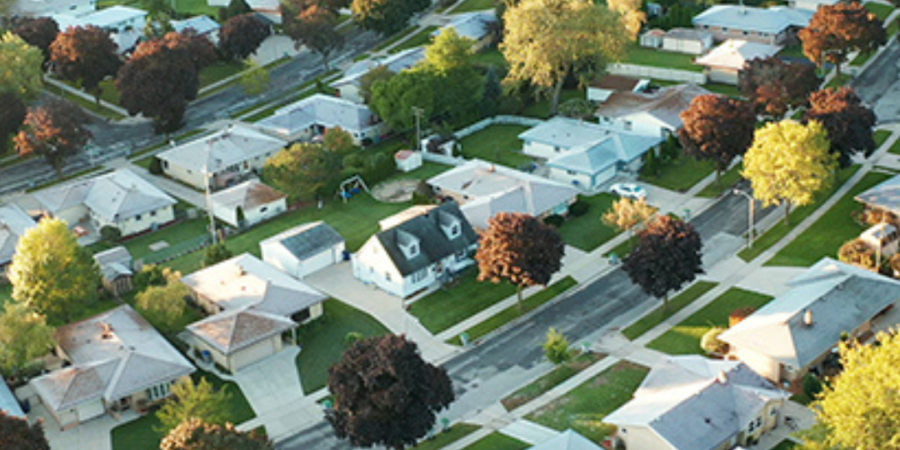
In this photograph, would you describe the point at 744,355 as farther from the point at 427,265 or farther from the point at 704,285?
the point at 427,265

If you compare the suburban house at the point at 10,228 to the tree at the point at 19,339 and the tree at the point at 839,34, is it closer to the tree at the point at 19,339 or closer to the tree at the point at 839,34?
the tree at the point at 19,339

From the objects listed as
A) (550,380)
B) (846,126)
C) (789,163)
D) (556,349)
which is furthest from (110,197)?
(846,126)

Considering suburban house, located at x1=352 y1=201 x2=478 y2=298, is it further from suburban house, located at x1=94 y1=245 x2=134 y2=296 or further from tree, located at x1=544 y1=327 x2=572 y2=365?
suburban house, located at x1=94 y1=245 x2=134 y2=296

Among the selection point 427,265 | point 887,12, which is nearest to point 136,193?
point 427,265

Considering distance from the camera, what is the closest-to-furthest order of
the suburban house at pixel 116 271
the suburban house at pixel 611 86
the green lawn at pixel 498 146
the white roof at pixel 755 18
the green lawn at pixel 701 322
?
the green lawn at pixel 701 322 → the suburban house at pixel 116 271 → the green lawn at pixel 498 146 → the suburban house at pixel 611 86 → the white roof at pixel 755 18

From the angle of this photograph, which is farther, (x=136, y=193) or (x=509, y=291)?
(x=136, y=193)

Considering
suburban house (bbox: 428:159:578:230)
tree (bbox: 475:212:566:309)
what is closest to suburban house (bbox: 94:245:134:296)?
suburban house (bbox: 428:159:578:230)

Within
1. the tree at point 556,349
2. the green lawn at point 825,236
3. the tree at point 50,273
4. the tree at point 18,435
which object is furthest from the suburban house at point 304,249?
the green lawn at point 825,236
